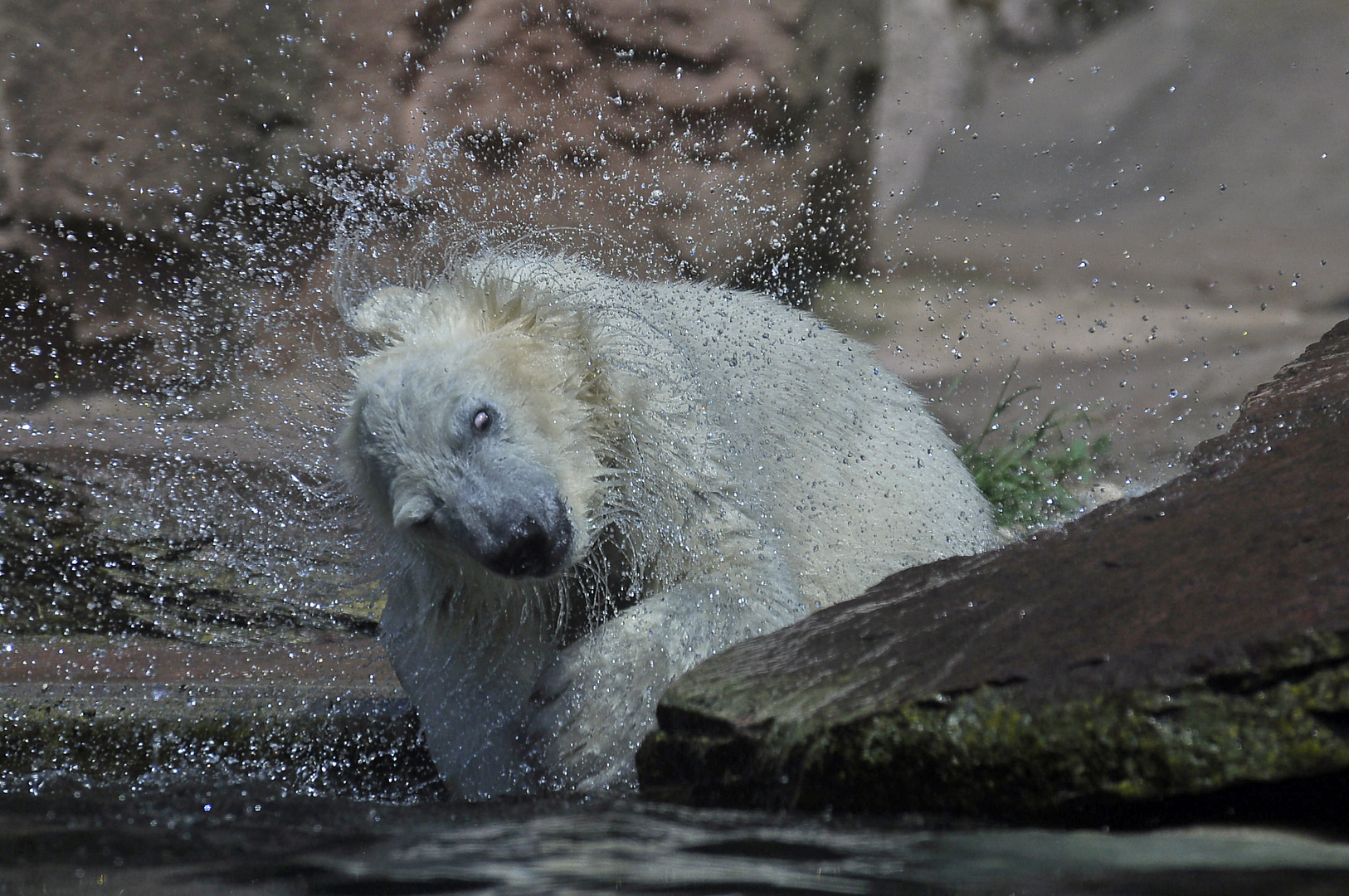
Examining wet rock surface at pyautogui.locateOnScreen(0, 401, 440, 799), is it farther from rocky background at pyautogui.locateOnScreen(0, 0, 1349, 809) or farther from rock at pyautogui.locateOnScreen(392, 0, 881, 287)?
rock at pyautogui.locateOnScreen(392, 0, 881, 287)

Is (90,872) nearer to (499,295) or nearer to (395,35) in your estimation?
(499,295)

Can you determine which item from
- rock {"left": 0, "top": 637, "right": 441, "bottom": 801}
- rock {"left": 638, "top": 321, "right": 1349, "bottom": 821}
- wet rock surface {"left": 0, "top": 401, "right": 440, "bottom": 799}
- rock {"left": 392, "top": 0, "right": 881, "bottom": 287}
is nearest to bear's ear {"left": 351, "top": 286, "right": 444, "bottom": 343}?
wet rock surface {"left": 0, "top": 401, "right": 440, "bottom": 799}

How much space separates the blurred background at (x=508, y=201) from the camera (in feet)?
16.0

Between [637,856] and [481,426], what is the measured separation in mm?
1052

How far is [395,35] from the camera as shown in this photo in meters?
6.00

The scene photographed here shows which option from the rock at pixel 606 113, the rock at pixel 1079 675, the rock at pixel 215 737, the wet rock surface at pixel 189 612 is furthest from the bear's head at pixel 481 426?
the rock at pixel 606 113

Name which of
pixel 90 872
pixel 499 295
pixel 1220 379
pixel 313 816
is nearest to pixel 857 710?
pixel 313 816

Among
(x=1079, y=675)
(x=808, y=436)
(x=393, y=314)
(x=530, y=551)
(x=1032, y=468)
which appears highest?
(x=1032, y=468)

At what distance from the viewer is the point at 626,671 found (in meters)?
2.45

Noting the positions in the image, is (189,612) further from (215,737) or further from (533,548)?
(533,548)

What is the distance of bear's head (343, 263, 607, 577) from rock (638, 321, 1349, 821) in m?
0.46

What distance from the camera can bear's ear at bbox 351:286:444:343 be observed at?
2662 millimetres

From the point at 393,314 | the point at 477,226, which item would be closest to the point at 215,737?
the point at 393,314

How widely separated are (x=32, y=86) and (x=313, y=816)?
478 centimetres
